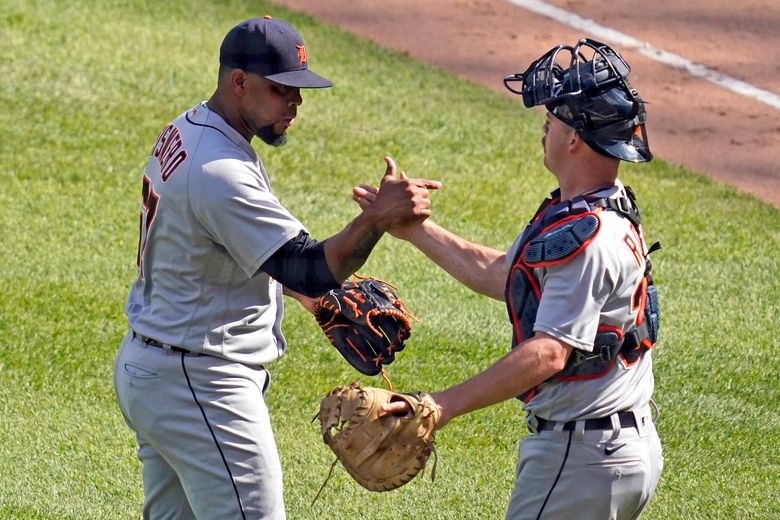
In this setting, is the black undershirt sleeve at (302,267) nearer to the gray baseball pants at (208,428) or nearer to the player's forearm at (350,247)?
the player's forearm at (350,247)

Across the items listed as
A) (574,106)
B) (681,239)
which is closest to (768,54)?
(681,239)

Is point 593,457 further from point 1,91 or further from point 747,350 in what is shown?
point 1,91

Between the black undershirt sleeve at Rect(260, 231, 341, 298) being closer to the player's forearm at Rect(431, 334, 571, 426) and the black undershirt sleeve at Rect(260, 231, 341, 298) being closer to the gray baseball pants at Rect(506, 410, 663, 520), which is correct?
the player's forearm at Rect(431, 334, 571, 426)

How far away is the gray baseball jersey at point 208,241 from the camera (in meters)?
3.88

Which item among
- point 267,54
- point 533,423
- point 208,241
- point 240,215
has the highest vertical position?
point 267,54

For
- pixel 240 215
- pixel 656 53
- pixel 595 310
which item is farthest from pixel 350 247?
pixel 656 53

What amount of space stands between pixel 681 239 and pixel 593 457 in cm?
533

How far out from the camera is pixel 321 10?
1306cm

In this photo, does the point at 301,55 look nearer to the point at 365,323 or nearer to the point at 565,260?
the point at 365,323

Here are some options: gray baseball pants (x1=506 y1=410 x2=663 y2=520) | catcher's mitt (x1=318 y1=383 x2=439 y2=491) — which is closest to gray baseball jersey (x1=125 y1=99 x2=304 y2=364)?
catcher's mitt (x1=318 y1=383 x2=439 y2=491)

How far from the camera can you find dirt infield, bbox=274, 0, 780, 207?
1045 cm

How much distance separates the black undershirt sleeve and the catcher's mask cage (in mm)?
791

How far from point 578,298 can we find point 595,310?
6 cm

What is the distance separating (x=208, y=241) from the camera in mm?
3992
